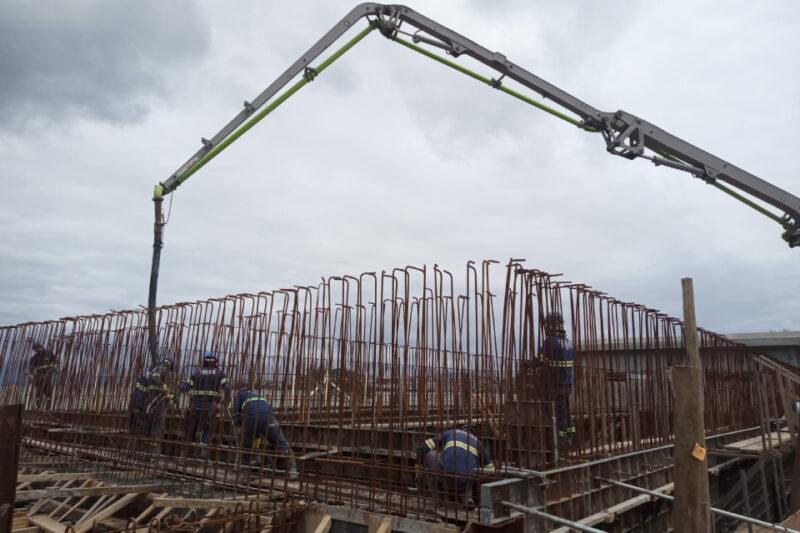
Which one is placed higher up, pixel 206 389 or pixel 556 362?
pixel 556 362

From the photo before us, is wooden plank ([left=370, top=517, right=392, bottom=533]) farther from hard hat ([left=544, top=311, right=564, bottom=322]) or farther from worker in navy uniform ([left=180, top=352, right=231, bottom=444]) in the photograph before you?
worker in navy uniform ([left=180, top=352, right=231, bottom=444])

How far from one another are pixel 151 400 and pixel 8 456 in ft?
22.3

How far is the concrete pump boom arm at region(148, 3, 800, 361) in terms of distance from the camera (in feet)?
37.9

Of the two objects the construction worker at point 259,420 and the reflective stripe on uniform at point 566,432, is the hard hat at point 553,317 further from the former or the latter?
the construction worker at point 259,420

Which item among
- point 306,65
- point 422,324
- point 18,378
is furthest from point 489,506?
point 18,378

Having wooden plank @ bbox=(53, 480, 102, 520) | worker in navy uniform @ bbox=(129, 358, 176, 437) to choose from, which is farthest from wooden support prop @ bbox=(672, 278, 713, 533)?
worker in navy uniform @ bbox=(129, 358, 176, 437)

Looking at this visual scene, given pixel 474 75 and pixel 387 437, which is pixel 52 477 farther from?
pixel 474 75

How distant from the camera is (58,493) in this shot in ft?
22.1

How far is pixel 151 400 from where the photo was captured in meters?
9.65

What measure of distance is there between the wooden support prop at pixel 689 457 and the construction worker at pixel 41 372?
13153mm

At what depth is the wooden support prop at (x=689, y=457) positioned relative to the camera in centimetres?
421

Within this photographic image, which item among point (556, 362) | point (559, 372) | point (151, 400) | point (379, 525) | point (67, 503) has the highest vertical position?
point (556, 362)

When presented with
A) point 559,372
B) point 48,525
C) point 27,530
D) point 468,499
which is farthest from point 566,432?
point 27,530

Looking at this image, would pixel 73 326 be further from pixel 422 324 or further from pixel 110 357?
pixel 422 324
